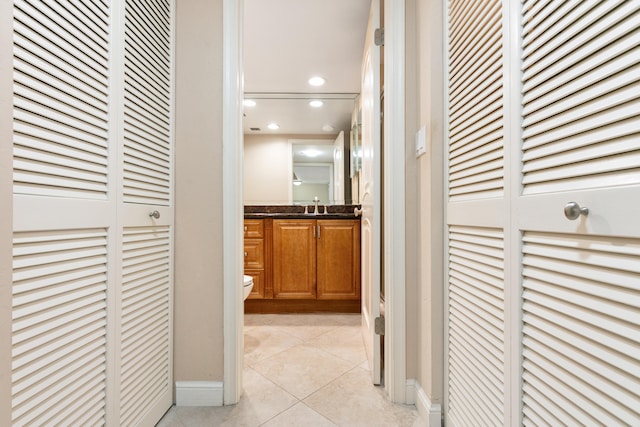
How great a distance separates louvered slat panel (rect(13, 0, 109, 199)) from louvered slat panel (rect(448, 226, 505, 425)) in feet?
3.76

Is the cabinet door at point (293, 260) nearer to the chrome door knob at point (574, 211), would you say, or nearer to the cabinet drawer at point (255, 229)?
the cabinet drawer at point (255, 229)

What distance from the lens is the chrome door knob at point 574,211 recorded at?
57cm

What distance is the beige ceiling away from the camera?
6.59 ft

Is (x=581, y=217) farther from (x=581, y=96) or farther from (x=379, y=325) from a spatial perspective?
(x=379, y=325)

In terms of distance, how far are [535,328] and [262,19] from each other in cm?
218

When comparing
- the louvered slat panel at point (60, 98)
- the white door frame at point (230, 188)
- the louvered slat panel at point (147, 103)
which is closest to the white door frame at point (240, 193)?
the white door frame at point (230, 188)

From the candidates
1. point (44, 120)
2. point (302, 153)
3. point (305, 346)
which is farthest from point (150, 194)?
point (302, 153)

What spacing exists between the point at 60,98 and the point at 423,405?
1578 millimetres

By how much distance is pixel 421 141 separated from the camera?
1.33 metres

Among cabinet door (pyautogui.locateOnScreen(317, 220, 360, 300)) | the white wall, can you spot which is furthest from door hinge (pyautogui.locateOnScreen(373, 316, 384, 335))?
the white wall

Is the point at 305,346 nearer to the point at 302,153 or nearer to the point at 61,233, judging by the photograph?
the point at 61,233

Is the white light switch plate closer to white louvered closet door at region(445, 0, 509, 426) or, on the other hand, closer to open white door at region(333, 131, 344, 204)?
white louvered closet door at region(445, 0, 509, 426)

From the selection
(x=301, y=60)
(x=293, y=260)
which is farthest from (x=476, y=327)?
(x=301, y=60)

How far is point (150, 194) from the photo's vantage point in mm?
1243
